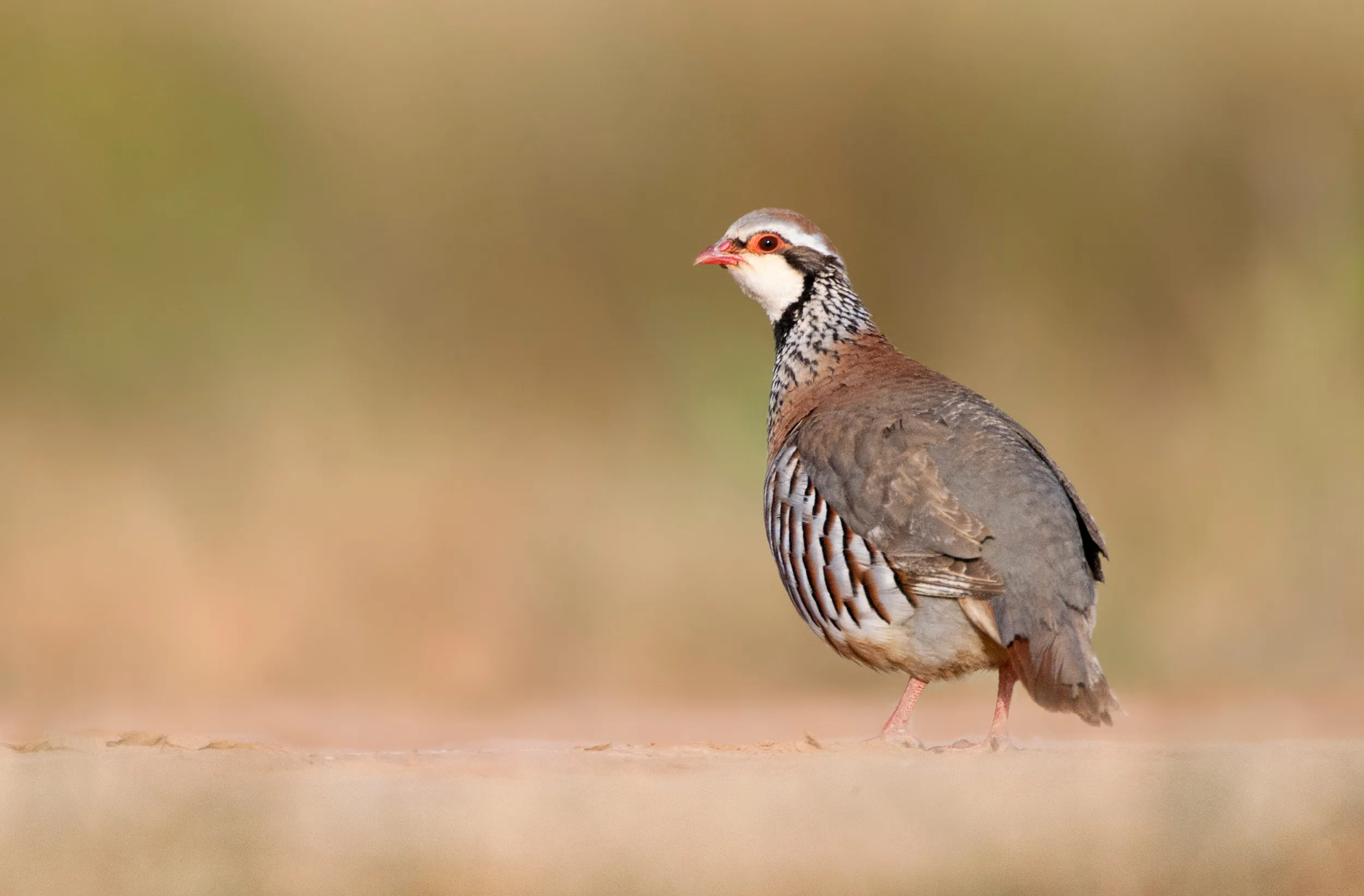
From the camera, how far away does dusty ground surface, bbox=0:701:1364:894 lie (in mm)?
2316

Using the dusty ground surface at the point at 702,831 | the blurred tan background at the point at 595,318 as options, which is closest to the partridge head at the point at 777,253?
the blurred tan background at the point at 595,318

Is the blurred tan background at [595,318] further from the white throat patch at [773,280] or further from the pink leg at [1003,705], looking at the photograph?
the pink leg at [1003,705]

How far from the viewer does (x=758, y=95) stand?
29.2ft

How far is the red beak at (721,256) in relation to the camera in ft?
19.3

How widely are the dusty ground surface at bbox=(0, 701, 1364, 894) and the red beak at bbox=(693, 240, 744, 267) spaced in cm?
Result: 340

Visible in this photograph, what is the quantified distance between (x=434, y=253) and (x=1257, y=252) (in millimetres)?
3851

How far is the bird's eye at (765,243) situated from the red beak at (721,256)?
6 cm

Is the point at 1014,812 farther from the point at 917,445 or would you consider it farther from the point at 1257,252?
the point at 1257,252

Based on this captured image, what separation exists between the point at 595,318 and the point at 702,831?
6.15 m

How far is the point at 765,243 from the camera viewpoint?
19.4 feet

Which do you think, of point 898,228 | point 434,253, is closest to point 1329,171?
point 898,228

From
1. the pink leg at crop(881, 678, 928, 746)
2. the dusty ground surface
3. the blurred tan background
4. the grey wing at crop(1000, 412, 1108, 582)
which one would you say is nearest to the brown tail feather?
the grey wing at crop(1000, 412, 1108, 582)

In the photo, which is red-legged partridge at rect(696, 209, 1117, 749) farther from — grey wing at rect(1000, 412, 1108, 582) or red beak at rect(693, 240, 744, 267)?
red beak at rect(693, 240, 744, 267)

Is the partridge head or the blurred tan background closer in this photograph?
the partridge head
